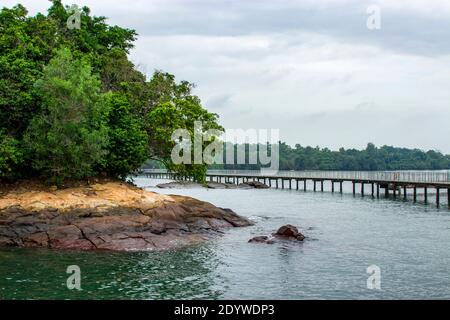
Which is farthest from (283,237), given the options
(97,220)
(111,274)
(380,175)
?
(380,175)

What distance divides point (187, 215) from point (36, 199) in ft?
37.4

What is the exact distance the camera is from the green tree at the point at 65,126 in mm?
36656

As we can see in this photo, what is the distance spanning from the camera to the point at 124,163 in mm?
40844

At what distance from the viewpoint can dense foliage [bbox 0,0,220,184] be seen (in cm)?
3691

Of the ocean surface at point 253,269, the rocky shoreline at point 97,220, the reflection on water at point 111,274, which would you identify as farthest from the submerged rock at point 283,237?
the reflection on water at point 111,274

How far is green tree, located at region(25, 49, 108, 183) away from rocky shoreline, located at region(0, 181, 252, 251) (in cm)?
190

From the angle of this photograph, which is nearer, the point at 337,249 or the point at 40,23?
the point at 337,249

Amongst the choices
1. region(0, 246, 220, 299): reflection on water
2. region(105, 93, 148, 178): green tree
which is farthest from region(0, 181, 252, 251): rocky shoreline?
region(105, 93, 148, 178): green tree

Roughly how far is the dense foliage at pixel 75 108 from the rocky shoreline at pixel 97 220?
2.20 meters

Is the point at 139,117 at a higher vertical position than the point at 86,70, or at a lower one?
lower
